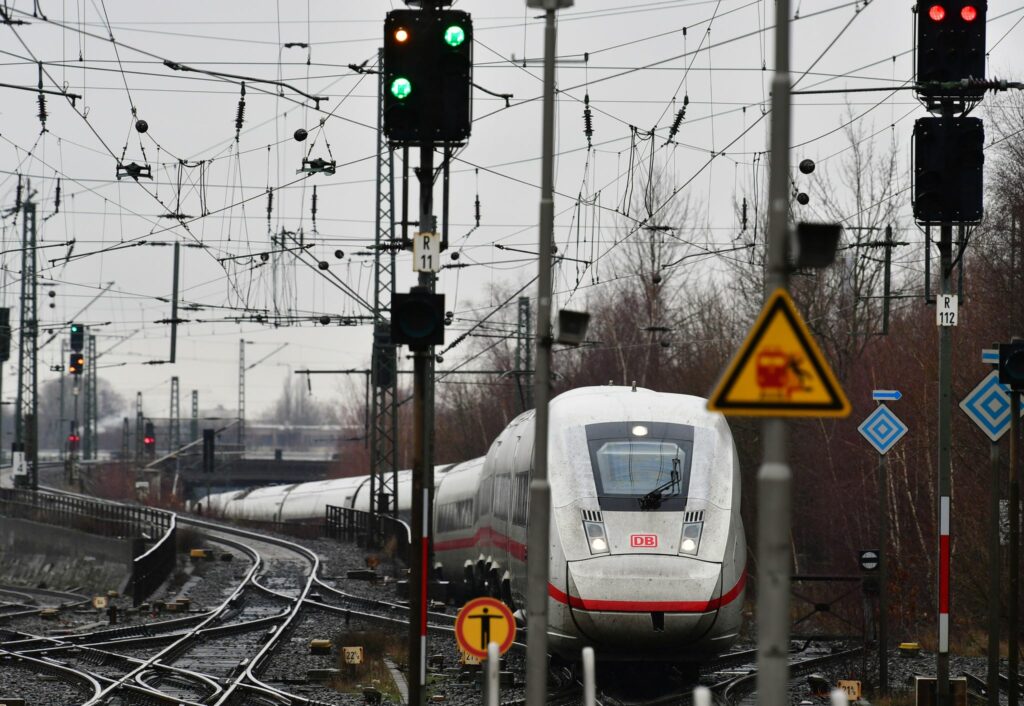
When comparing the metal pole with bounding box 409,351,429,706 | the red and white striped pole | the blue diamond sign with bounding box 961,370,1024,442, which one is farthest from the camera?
the blue diamond sign with bounding box 961,370,1024,442

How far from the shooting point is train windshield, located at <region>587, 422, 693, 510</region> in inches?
700

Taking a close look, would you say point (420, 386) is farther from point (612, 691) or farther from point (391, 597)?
point (391, 597)

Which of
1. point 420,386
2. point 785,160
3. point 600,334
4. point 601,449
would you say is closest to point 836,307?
point 600,334

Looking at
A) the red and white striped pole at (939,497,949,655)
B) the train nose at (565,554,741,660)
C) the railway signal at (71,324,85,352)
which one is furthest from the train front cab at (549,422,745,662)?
the railway signal at (71,324,85,352)

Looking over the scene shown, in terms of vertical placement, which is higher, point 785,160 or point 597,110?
point 597,110

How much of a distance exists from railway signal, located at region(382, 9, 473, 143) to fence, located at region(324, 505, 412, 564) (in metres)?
22.1

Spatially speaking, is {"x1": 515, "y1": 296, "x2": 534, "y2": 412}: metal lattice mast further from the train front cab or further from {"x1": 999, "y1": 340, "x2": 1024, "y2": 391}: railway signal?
{"x1": 999, "y1": 340, "x2": 1024, "y2": 391}: railway signal

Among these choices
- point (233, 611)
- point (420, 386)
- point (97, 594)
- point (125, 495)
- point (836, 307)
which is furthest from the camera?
point (125, 495)

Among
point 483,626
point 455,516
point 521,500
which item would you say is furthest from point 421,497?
point 455,516

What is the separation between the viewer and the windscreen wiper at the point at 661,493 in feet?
57.9

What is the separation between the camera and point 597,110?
24281 millimetres

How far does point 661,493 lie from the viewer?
17.8 metres

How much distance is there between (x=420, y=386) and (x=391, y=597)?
65.1 ft

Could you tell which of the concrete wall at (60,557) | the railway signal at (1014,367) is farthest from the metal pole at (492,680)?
the concrete wall at (60,557)
